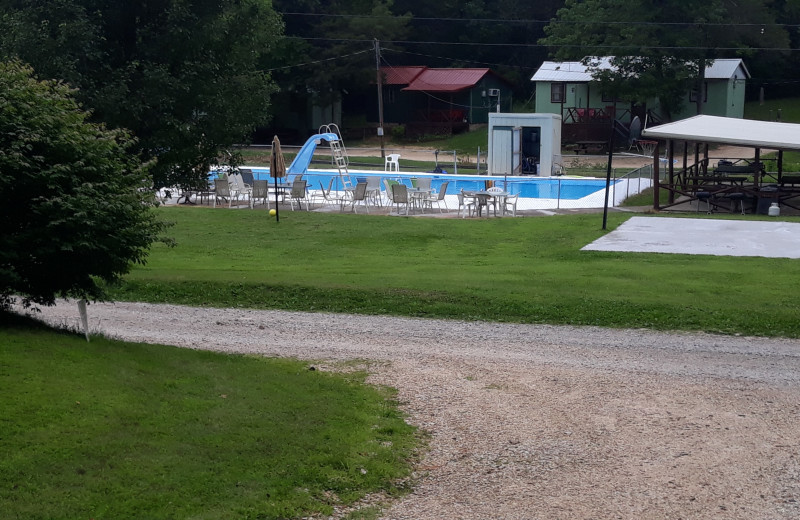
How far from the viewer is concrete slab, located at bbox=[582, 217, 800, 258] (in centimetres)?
1580

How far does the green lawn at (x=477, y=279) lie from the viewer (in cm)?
1120

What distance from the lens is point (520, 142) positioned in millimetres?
34656

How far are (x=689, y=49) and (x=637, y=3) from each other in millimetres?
3848

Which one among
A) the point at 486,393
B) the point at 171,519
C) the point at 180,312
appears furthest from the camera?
the point at 180,312

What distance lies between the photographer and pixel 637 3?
159 ft

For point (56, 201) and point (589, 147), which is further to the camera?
point (589, 147)

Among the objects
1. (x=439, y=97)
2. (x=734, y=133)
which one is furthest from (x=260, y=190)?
(x=439, y=97)

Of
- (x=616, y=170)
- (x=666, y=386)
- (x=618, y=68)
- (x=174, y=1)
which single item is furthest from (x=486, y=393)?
(x=618, y=68)

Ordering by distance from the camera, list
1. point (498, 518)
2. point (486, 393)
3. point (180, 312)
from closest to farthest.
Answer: point (498, 518)
point (486, 393)
point (180, 312)

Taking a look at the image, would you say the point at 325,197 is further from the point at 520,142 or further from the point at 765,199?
the point at 520,142

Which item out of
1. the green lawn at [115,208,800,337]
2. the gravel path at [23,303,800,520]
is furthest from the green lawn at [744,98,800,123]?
the gravel path at [23,303,800,520]

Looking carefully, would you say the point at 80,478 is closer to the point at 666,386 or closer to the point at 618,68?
the point at 666,386

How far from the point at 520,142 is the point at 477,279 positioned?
2232 cm

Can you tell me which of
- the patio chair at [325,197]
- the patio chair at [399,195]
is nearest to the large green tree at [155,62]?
the patio chair at [399,195]
